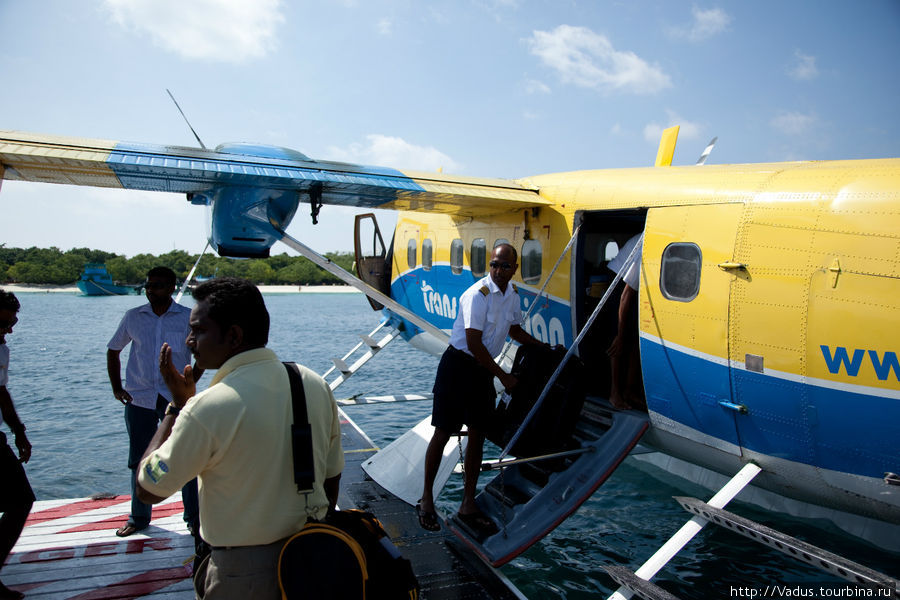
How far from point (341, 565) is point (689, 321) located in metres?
3.28

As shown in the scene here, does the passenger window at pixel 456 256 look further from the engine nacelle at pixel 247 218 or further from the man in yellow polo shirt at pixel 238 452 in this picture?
the man in yellow polo shirt at pixel 238 452

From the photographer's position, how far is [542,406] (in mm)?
4961

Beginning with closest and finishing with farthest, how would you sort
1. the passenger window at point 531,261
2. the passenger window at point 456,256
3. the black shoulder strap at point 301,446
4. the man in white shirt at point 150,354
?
the black shoulder strap at point 301,446
the man in white shirt at point 150,354
the passenger window at point 531,261
the passenger window at point 456,256

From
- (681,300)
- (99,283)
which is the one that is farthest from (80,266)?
(681,300)

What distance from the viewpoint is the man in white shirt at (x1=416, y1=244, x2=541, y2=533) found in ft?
14.6

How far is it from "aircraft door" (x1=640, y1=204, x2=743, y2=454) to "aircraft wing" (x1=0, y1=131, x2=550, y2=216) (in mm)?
1676

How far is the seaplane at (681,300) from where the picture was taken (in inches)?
135

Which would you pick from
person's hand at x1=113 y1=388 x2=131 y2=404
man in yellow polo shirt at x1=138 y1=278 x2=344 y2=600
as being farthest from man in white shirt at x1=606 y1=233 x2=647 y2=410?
person's hand at x1=113 y1=388 x2=131 y2=404

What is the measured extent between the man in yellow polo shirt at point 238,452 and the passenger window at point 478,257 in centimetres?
510

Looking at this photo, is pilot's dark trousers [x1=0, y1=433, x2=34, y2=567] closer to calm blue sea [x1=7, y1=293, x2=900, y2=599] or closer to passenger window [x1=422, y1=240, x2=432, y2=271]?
calm blue sea [x1=7, y1=293, x2=900, y2=599]

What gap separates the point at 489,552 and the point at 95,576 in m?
2.93

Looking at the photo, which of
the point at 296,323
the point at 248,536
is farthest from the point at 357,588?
the point at 296,323

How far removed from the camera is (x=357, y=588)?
196 cm

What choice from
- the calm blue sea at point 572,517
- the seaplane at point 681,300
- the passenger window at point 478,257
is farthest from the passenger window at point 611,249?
the calm blue sea at point 572,517
